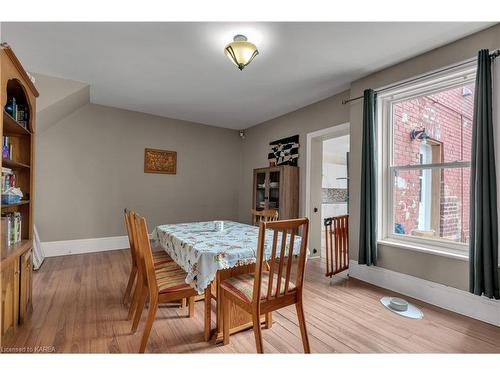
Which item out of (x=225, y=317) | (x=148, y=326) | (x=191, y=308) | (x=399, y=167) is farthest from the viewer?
(x=399, y=167)

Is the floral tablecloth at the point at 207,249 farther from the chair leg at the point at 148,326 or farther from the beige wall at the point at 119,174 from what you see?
the beige wall at the point at 119,174

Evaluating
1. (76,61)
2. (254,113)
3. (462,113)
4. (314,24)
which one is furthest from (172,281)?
(254,113)

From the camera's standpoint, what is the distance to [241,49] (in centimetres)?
214

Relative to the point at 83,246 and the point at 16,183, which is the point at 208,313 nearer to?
the point at 16,183

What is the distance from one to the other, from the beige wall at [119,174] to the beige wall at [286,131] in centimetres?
32

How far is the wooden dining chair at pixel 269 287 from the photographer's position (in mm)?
1451

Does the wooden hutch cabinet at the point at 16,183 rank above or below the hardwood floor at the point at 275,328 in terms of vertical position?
above

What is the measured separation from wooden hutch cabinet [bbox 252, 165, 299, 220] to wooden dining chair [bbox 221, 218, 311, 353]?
2213 mm

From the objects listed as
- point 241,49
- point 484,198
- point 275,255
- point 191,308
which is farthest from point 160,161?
point 484,198

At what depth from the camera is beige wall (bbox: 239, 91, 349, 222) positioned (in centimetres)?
362

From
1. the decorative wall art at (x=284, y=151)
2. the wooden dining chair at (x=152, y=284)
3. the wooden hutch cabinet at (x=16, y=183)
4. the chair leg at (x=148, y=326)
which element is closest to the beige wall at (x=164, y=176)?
the decorative wall art at (x=284, y=151)

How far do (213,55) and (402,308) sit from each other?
3005 mm

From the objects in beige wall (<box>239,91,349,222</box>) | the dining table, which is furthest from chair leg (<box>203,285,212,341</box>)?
beige wall (<box>239,91,349,222</box>)
